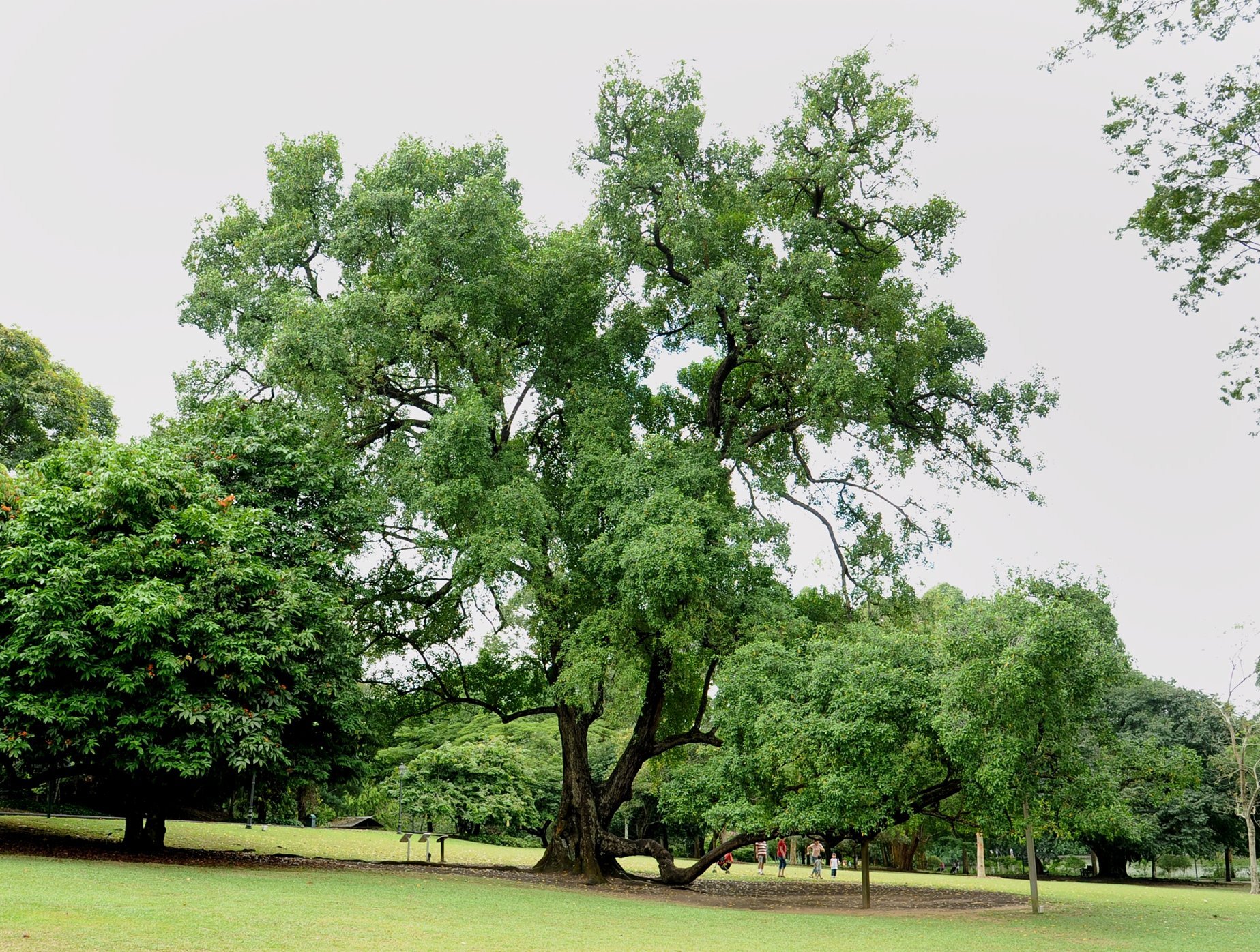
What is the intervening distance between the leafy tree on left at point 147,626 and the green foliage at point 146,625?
3cm

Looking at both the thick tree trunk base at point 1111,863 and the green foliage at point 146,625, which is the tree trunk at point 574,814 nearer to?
the green foliage at point 146,625

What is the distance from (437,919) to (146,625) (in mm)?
6302

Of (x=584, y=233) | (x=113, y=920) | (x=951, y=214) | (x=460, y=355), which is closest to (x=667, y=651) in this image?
(x=460, y=355)

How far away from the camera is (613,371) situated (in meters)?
22.4

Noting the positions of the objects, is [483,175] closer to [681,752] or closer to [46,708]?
[46,708]

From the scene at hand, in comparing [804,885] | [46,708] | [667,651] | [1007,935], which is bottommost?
[804,885]

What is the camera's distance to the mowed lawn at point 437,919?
877cm

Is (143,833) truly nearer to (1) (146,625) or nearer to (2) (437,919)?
(1) (146,625)

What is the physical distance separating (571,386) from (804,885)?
14.8 meters

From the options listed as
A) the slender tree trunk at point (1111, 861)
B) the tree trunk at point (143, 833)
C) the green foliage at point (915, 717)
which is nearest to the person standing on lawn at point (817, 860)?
the slender tree trunk at point (1111, 861)

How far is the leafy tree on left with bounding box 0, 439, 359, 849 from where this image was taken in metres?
14.3

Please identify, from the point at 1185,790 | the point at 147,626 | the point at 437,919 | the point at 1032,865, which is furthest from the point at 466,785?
the point at 1185,790

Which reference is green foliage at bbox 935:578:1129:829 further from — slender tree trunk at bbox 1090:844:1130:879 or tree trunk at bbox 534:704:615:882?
slender tree trunk at bbox 1090:844:1130:879

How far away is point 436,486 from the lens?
17.9 m
